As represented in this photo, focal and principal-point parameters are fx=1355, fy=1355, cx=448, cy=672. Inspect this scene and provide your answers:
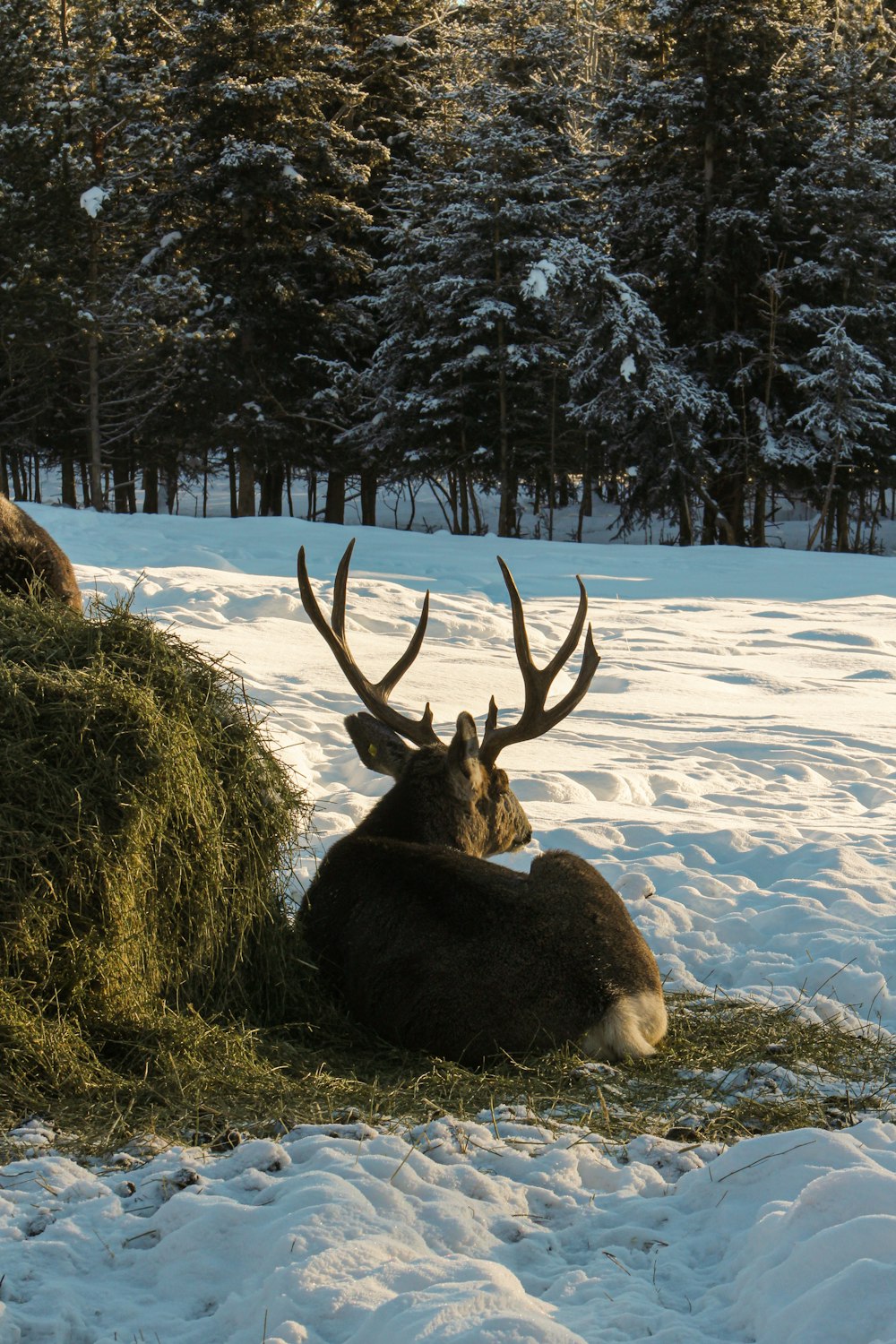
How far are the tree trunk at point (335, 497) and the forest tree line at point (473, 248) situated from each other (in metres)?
1.07

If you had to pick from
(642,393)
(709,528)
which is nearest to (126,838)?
(642,393)

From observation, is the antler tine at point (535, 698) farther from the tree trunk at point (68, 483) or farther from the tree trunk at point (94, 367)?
the tree trunk at point (68, 483)

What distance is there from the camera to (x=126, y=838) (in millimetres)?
4227

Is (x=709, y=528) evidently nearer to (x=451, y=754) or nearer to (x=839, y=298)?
(x=839, y=298)

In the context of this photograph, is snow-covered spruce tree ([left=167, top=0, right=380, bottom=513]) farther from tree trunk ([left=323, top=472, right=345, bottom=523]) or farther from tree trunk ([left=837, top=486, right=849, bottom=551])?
tree trunk ([left=837, top=486, right=849, bottom=551])

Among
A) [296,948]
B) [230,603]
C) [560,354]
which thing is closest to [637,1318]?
[296,948]

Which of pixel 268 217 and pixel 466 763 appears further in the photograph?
pixel 268 217

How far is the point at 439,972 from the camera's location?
180 inches

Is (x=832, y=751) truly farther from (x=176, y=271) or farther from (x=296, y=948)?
(x=176, y=271)

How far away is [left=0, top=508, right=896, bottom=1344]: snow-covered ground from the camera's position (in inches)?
103

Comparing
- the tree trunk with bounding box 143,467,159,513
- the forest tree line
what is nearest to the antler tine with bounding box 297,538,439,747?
the forest tree line

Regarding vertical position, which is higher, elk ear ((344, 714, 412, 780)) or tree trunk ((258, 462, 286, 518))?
tree trunk ((258, 462, 286, 518))

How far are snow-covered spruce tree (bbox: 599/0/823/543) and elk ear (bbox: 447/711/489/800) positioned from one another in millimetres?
26183

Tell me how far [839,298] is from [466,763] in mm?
30871
